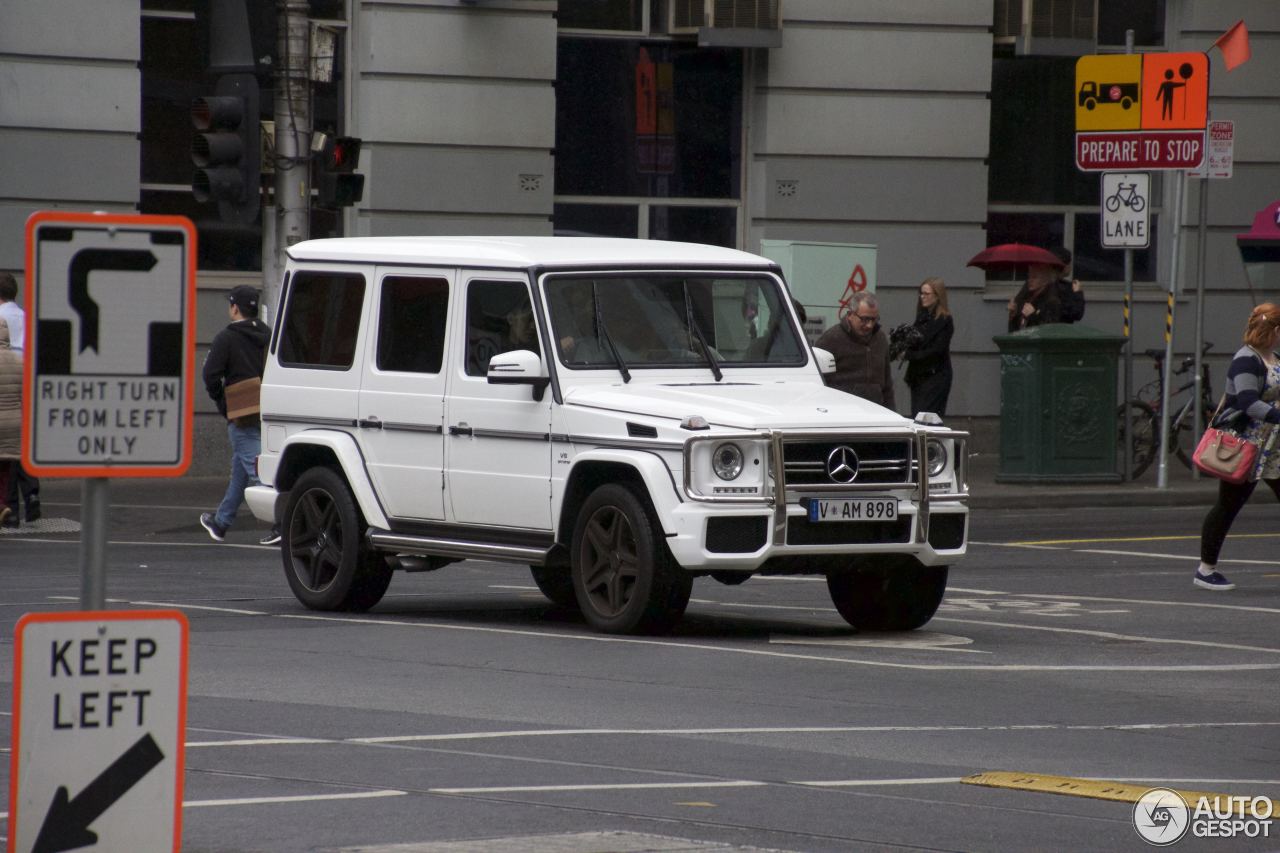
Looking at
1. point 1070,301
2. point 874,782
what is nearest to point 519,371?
point 874,782

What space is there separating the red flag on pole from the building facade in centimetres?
79

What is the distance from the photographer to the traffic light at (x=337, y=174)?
1866cm

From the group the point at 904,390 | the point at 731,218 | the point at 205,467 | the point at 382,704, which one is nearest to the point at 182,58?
the point at 205,467

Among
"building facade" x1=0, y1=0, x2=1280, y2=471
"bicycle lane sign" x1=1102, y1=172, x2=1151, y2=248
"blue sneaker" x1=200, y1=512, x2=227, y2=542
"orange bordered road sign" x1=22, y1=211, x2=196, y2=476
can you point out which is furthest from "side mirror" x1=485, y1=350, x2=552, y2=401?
"bicycle lane sign" x1=1102, y1=172, x2=1151, y2=248

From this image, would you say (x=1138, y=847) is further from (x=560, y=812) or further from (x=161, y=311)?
(x=161, y=311)

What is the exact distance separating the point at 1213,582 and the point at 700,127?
1080 cm

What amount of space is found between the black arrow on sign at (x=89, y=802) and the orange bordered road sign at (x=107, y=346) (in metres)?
0.58

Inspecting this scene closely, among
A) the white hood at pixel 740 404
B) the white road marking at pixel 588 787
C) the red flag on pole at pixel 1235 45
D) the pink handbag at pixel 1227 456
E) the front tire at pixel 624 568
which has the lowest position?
the white road marking at pixel 588 787

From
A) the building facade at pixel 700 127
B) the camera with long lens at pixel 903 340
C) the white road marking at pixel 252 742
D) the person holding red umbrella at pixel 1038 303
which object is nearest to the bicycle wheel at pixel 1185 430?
the building facade at pixel 700 127

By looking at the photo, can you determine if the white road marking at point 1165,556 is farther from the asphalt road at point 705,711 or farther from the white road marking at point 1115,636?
the white road marking at point 1115,636

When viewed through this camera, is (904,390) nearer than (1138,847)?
No

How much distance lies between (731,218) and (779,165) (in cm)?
88

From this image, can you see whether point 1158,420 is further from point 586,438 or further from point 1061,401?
point 586,438

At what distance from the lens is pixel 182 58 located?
22203 mm
